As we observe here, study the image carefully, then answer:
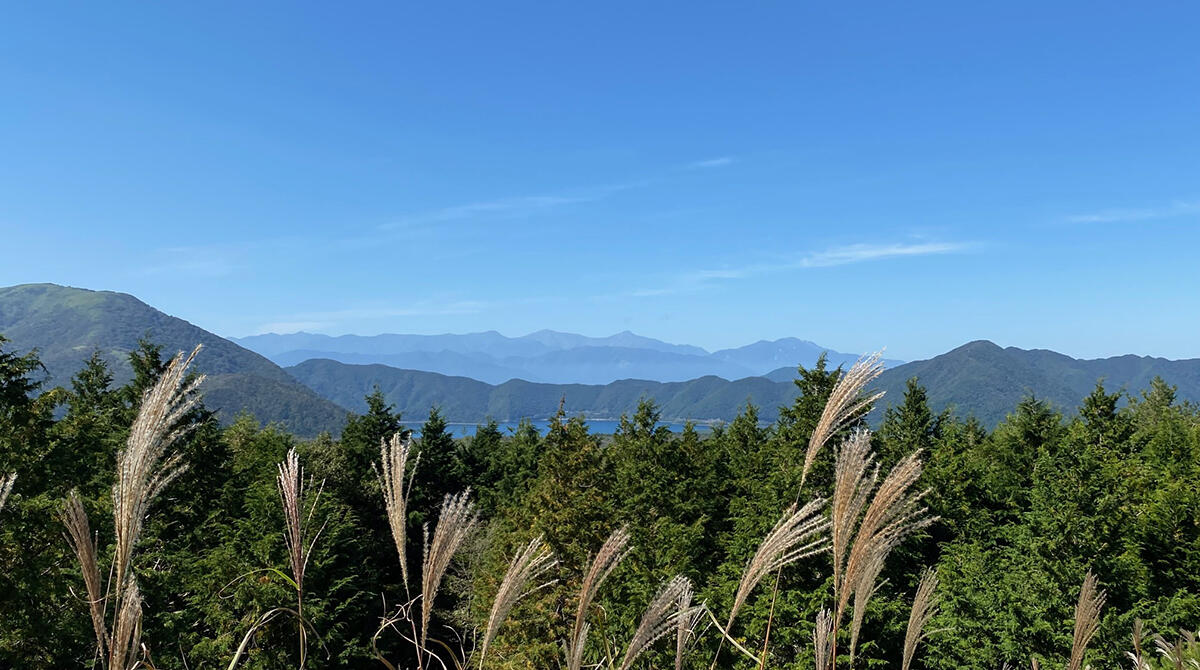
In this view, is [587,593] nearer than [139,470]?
No

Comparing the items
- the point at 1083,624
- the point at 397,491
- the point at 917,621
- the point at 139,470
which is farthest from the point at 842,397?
the point at 139,470

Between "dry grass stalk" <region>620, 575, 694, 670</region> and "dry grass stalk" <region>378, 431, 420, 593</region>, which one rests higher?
"dry grass stalk" <region>378, 431, 420, 593</region>

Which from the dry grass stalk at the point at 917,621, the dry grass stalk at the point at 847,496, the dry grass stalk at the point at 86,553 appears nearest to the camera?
the dry grass stalk at the point at 86,553

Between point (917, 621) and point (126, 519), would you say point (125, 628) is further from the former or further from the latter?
point (917, 621)

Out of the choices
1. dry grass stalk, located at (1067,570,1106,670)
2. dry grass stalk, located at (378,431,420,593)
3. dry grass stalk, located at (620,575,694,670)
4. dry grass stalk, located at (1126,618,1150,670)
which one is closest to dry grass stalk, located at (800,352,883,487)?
dry grass stalk, located at (620,575,694,670)

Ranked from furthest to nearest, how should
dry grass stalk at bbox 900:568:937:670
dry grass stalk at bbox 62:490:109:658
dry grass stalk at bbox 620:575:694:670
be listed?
dry grass stalk at bbox 900:568:937:670 → dry grass stalk at bbox 620:575:694:670 → dry grass stalk at bbox 62:490:109:658

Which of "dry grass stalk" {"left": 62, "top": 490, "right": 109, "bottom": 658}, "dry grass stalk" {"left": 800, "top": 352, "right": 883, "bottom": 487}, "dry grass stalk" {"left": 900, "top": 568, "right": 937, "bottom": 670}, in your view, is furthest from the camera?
"dry grass stalk" {"left": 900, "top": 568, "right": 937, "bottom": 670}

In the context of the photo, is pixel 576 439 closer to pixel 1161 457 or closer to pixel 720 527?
pixel 720 527

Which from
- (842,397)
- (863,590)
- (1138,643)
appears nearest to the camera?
(863,590)

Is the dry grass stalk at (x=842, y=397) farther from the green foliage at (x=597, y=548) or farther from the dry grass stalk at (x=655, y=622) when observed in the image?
the green foliage at (x=597, y=548)

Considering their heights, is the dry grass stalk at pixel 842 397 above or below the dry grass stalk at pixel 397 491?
above

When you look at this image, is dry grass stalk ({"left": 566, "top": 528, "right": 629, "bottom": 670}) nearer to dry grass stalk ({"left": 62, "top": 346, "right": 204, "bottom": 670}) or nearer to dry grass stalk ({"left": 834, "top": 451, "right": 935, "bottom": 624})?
dry grass stalk ({"left": 834, "top": 451, "right": 935, "bottom": 624})

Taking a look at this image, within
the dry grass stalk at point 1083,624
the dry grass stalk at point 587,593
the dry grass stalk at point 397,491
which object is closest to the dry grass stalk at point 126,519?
the dry grass stalk at point 397,491

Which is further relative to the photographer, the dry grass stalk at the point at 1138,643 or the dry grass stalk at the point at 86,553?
the dry grass stalk at the point at 1138,643
